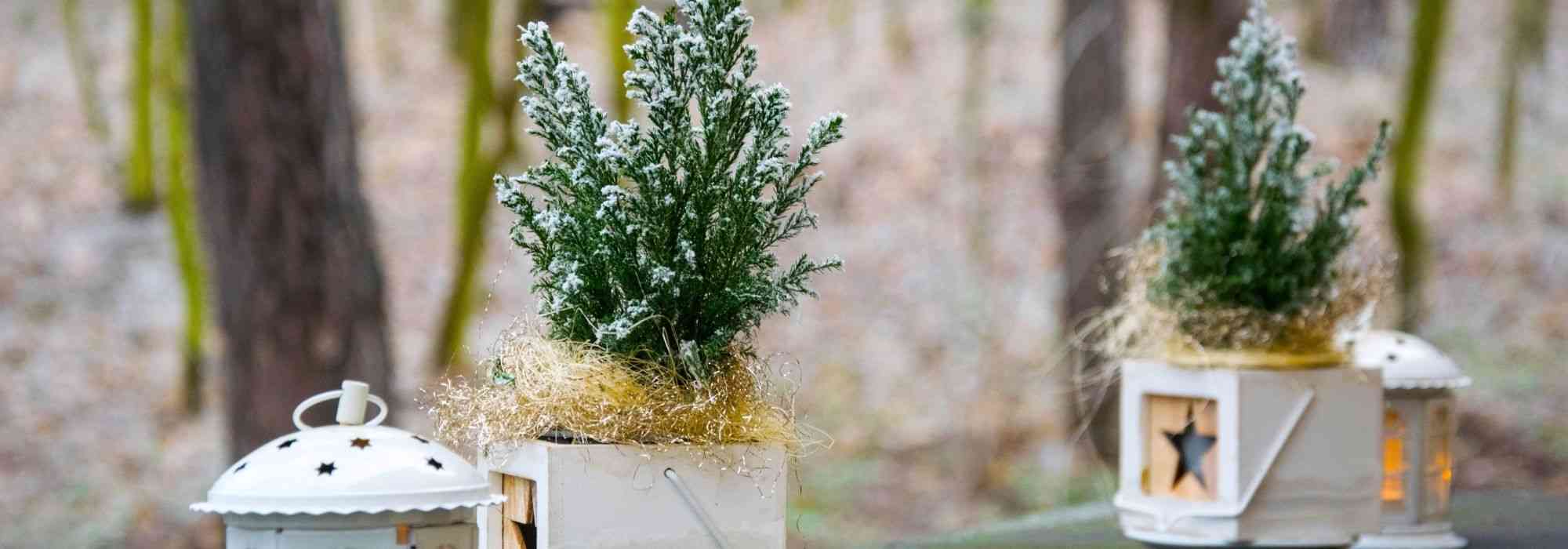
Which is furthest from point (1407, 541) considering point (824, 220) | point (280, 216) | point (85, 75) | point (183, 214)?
point (85, 75)

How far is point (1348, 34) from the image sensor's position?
15773 mm

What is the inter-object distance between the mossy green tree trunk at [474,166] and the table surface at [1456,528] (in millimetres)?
6088

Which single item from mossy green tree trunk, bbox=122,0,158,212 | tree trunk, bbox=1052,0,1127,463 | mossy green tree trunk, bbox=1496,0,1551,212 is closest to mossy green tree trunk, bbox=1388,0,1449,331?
tree trunk, bbox=1052,0,1127,463

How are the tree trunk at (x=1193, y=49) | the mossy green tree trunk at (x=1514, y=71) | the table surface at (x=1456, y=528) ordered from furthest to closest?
the mossy green tree trunk at (x=1514, y=71), the tree trunk at (x=1193, y=49), the table surface at (x=1456, y=528)

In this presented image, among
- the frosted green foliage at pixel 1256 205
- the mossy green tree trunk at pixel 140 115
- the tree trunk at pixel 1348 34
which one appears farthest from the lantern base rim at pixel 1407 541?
the tree trunk at pixel 1348 34

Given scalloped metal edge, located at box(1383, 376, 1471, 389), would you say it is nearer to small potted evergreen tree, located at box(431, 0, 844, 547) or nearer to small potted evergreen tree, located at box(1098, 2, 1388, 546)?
small potted evergreen tree, located at box(1098, 2, 1388, 546)

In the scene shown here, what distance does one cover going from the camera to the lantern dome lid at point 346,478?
221cm

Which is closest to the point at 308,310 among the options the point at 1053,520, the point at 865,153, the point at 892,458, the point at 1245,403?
the point at 1053,520

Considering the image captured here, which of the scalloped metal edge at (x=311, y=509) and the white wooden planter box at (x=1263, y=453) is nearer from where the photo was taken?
the scalloped metal edge at (x=311, y=509)

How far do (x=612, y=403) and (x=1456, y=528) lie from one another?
2919mm

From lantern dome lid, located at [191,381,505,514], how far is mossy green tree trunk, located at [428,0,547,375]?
313 inches

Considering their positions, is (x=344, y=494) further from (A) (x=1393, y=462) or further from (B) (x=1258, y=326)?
(A) (x=1393, y=462)

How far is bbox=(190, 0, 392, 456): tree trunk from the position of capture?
601 centimetres

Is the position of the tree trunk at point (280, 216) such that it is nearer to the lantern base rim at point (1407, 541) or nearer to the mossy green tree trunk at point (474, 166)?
the lantern base rim at point (1407, 541)
